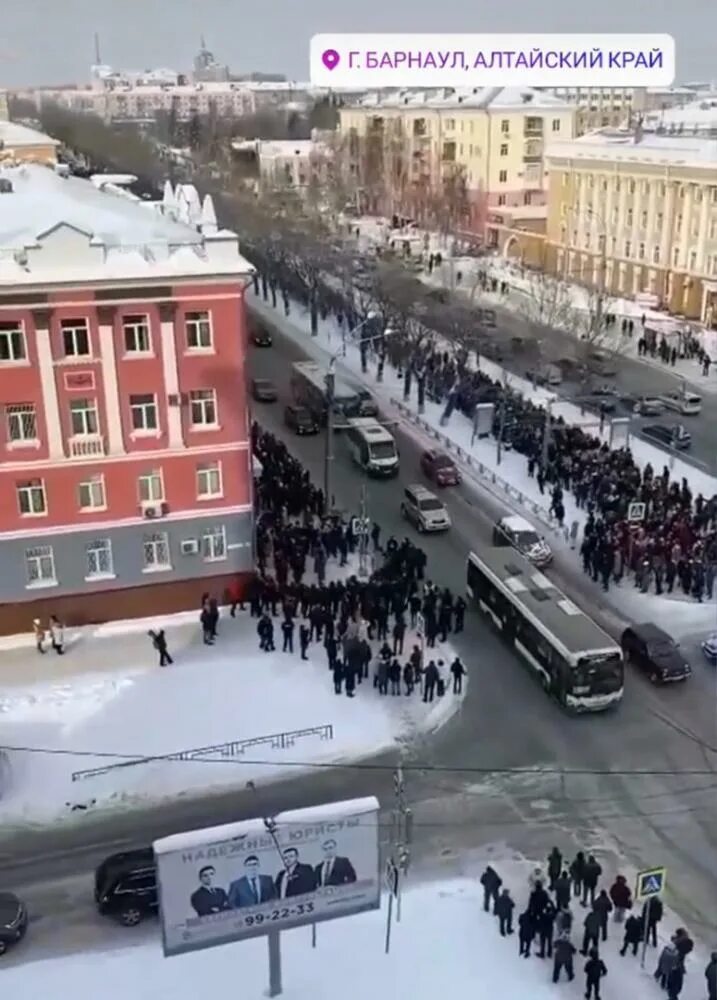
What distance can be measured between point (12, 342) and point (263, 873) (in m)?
9.65

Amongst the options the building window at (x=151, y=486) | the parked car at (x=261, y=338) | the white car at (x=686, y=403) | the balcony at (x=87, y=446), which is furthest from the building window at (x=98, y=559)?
the parked car at (x=261, y=338)

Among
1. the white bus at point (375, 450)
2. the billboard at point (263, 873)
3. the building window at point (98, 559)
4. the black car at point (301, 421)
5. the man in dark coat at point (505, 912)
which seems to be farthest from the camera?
the black car at point (301, 421)

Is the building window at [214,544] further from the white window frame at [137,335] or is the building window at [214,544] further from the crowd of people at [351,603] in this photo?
the white window frame at [137,335]

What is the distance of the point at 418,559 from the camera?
18625 millimetres

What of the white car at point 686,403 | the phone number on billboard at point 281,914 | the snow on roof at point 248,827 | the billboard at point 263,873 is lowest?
the white car at point 686,403

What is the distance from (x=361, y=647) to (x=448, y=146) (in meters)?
42.6

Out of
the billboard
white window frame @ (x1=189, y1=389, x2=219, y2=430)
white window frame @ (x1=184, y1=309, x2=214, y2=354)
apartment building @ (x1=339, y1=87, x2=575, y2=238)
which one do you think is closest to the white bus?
white window frame @ (x1=189, y1=389, x2=219, y2=430)

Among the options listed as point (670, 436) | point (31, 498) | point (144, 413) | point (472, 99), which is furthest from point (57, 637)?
point (472, 99)

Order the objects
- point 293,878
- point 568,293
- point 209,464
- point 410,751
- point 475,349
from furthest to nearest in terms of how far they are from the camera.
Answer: point 568,293, point 475,349, point 209,464, point 410,751, point 293,878

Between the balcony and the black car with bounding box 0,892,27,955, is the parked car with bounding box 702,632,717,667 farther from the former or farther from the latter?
the black car with bounding box 0,892,27,955

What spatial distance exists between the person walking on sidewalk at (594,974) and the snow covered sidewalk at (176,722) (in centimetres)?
470

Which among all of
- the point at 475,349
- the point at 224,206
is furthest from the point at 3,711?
the point at 224,206

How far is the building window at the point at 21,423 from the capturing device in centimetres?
1638

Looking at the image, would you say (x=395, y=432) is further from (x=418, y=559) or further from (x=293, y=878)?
(x=293, y=878)
